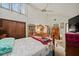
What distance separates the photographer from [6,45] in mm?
1701

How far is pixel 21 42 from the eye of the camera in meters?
1.77

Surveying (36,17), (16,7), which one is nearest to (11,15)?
(16,7)

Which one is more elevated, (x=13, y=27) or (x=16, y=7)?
(x=16, y=7)

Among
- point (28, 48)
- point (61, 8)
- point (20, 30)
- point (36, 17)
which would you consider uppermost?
point (61, 8)

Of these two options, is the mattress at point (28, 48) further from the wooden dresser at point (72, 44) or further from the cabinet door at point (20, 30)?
the wooden dresser at point (72, 44)

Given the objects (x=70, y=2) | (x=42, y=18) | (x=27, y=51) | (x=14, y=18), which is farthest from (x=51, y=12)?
(x=27, y=51)

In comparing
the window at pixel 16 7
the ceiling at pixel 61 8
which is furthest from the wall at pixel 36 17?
the window at pixel 16 7

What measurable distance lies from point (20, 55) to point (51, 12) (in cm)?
71

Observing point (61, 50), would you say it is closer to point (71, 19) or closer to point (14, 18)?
point (71, 19)

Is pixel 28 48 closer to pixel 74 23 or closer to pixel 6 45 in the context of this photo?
pixel 6 45

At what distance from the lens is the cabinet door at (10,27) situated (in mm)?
1688

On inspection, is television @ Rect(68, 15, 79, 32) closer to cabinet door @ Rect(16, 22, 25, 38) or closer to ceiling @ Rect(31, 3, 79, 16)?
ceiling @ Rect(31, 3, 79, 16)

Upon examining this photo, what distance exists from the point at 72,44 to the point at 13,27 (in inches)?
32.2

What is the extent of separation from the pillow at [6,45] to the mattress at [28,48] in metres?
Result: 0.05
